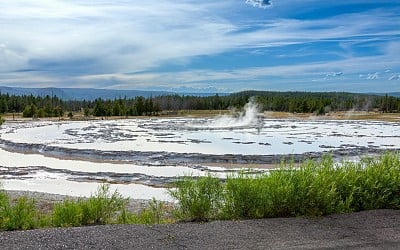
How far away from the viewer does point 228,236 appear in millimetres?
6418

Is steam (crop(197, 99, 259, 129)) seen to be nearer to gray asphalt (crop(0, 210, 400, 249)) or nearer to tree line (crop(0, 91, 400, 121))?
tree line (crop(0, 91, 400, 121))

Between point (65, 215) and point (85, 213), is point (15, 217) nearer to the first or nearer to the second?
point (65, 215)

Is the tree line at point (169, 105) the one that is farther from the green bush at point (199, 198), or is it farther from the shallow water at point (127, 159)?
the green bush at point (199, 198)

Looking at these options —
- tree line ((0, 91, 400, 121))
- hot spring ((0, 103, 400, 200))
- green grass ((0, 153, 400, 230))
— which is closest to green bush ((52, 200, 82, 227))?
green grass ((0, 153, 400, 230))

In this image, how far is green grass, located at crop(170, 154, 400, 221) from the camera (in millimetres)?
7551

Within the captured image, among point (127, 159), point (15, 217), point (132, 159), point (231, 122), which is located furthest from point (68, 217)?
point (231, 122)

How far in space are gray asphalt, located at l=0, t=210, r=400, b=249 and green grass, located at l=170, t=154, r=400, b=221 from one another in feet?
1.18

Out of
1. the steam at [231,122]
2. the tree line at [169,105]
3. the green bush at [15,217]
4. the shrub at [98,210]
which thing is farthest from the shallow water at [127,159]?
the tree line at [169,105]

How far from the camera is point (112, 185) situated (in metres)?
22.0

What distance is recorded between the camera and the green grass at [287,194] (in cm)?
755

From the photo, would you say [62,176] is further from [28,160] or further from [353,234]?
[353,234]

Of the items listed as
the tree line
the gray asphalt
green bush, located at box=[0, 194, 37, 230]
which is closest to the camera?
the gray asphalt

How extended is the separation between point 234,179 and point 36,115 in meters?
95.2

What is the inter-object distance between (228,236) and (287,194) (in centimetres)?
152
